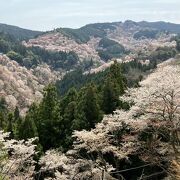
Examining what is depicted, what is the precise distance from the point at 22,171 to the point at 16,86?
10780cm

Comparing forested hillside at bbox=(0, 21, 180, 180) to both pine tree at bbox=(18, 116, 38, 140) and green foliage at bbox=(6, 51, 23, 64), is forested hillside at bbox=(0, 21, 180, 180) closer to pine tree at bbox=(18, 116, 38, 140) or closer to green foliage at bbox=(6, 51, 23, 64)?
pine tree at bbox=(18, 116, 38, 140)

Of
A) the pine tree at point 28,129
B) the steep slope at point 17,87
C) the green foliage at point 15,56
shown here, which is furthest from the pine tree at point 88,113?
the green foliage at point 15,56

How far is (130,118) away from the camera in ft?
94.8

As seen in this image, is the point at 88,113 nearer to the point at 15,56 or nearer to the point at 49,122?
the point at 49,122

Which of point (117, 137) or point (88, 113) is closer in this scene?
point (117, 137)

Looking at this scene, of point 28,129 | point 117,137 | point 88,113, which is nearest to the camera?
point 117,137

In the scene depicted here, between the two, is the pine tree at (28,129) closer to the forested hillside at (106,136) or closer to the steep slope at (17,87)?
the forested hillside at (106,136)

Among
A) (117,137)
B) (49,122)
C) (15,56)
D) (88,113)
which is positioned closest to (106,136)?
(117,137)

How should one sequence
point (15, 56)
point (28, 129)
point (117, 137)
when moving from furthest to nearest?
point (15, 56) < point (28, 129) < point (117, 137)

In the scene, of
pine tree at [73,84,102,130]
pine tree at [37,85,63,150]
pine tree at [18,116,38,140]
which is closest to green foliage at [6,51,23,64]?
pine tree at [37,85,63,150]

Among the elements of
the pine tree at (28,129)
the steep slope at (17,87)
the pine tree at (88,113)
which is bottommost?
the steep slope at (17,87)

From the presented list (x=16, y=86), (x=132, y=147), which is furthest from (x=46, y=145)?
(x=16, y=86)

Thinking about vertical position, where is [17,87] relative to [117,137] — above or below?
below

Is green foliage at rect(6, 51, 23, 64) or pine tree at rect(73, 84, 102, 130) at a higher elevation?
pine tree at rect(73, 84, 102, 130)
